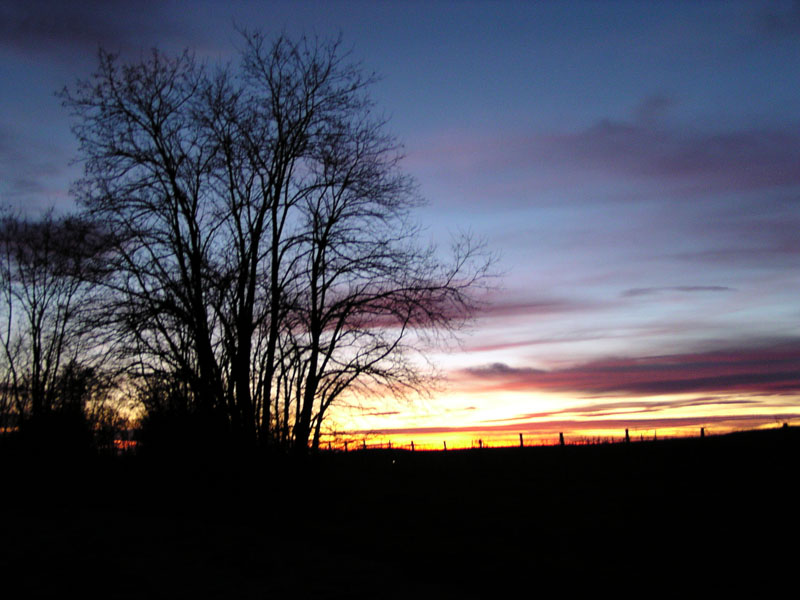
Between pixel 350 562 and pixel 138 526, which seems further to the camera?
pixel 138 526

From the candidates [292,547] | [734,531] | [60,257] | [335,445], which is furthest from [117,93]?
[734,531]

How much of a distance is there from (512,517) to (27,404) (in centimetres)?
3275

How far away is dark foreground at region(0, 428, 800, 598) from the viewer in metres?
10.6

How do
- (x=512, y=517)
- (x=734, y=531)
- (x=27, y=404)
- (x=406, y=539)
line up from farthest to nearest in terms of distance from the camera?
(x=27, y=404), (x=512, y=517), (x=406, y=539), (x=734, y=531)

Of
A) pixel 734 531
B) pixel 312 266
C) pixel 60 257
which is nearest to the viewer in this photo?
pixel 734 531

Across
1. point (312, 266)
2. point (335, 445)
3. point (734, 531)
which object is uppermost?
point (312, 266)

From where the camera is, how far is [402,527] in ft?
52.7

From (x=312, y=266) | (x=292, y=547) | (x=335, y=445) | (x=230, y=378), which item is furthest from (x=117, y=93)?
(x=292, y=547)

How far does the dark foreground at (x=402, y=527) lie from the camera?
416 inches

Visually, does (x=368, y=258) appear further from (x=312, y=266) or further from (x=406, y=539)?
(x=406, y=539)

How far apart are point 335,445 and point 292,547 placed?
6.56m

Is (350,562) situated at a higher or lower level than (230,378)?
lower

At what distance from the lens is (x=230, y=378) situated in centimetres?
2016

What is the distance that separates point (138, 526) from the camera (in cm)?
1723
